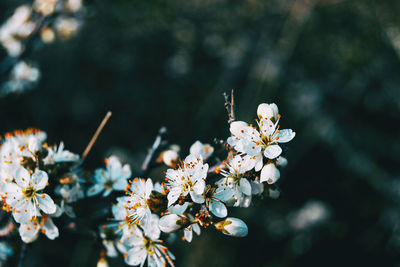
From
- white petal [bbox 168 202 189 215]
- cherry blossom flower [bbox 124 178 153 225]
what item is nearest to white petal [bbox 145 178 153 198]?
cherry blossom flower [bbox 124 178 153 225]

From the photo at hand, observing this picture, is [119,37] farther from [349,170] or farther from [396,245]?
[396,245]

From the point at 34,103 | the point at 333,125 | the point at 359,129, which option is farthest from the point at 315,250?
the point at 34,103

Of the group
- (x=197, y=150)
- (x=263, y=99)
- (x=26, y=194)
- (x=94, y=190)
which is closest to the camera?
(x=26, y=194)

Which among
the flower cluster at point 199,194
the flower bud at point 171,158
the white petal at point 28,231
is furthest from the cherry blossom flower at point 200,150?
the white petal at point 28,231

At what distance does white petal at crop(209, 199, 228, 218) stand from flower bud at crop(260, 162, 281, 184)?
0.19 m

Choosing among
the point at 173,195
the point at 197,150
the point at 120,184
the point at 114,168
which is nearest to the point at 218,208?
the point at 173,195

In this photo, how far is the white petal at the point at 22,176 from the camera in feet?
4.39

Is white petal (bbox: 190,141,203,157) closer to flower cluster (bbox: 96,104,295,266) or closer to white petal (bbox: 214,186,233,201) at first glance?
flower cluster (bbox: 96,104,295,266)

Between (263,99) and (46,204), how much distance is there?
3.21m

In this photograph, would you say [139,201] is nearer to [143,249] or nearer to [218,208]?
[143,249]

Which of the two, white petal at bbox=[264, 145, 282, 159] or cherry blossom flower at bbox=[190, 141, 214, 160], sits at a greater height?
white petal at bbox=[264, 145, 282, 159]

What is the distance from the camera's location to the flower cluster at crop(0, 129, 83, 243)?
1323mm

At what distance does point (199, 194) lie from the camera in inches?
49.8

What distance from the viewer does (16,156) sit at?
144cm
